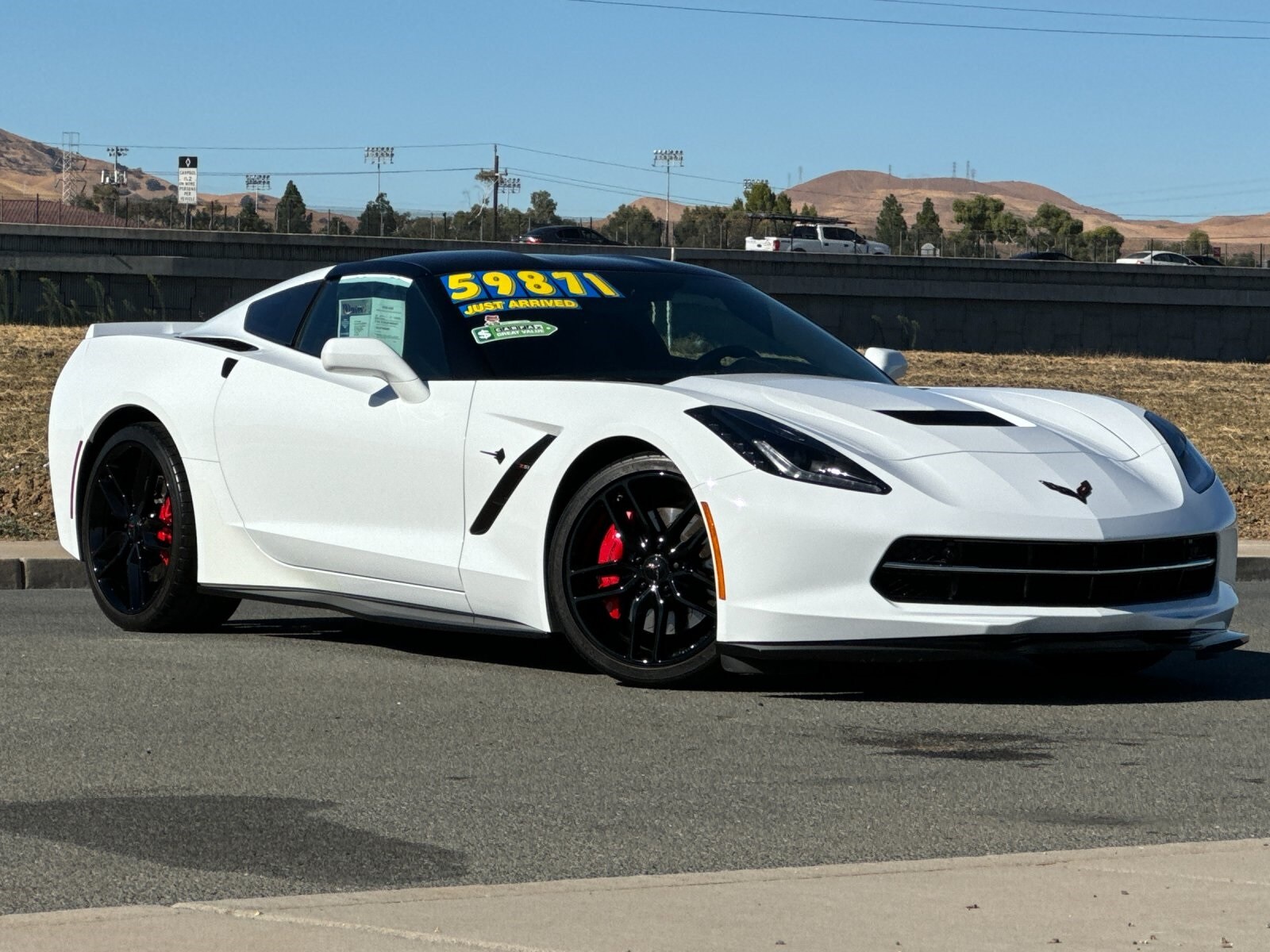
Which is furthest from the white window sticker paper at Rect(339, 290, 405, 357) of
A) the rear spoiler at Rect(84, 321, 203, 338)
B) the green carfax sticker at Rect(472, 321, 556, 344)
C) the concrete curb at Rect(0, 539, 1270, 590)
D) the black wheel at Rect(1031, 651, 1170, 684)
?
the concrete curb at Rect(0, 539, 1270, 590)

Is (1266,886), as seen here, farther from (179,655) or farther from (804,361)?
(179,655)

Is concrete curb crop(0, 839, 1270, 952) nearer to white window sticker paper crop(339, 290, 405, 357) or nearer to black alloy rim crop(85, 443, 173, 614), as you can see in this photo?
white window sticker paper crop(339, 290, 405, 357)

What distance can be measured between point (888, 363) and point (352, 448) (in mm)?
2115

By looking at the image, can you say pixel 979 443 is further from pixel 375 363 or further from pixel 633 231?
pixel 633 231

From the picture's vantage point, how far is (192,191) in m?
66.9

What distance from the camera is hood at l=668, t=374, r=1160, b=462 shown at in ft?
19.0

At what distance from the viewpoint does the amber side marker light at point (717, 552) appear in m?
5.68

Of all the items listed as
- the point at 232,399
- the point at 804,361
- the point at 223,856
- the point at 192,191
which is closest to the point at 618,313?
the point at 804,361

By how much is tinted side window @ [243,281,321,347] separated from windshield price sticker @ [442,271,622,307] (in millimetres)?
754

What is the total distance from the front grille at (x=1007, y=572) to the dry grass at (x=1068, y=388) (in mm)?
6851

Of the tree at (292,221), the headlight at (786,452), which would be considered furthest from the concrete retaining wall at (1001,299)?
the headlight at (786,452)

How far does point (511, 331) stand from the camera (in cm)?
661

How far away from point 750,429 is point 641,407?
1.29 ft

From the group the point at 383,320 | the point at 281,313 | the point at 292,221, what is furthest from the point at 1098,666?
the point at 292,221
